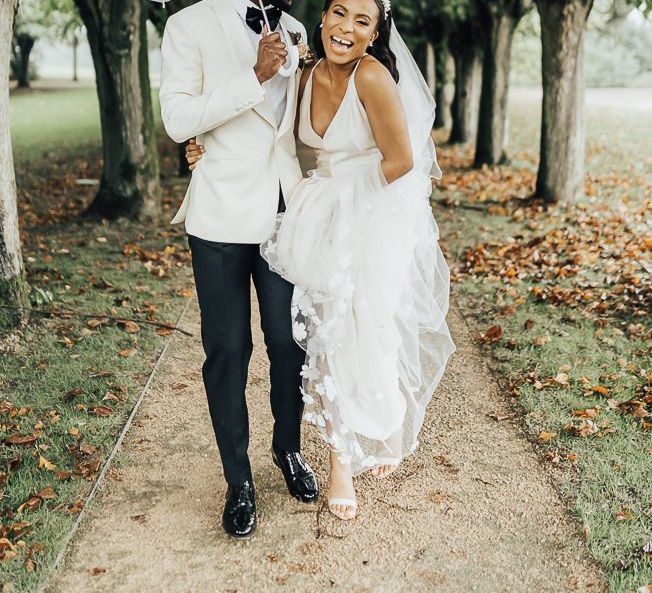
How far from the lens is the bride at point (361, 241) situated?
123 inches

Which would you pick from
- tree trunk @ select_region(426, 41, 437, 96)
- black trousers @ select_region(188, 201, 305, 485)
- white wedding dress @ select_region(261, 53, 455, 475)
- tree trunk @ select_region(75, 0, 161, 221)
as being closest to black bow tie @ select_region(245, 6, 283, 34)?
white wedding dress @ select_region(261, 53, 455, 475)

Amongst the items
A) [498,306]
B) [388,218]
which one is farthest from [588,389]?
[388,218]

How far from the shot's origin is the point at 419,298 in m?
3.63

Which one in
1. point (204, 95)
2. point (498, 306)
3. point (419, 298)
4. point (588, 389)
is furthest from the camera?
point (498, 306)

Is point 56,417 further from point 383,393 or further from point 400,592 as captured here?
point 400,592

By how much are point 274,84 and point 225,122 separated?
28cm

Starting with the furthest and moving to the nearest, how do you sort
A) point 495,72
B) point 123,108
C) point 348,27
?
point 495,72 < point 123,108 < point 348,27

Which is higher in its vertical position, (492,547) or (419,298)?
(419,298)

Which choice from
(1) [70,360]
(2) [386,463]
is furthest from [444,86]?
(2) [386,463]

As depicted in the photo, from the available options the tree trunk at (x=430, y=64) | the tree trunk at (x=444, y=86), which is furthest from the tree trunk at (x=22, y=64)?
the tree trunk at (x=430, y=64)

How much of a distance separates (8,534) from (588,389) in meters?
3.39

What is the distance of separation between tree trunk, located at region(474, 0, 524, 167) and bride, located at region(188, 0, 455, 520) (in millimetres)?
10987

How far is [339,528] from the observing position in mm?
3506

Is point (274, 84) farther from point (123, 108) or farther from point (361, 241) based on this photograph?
point (123, 108)
